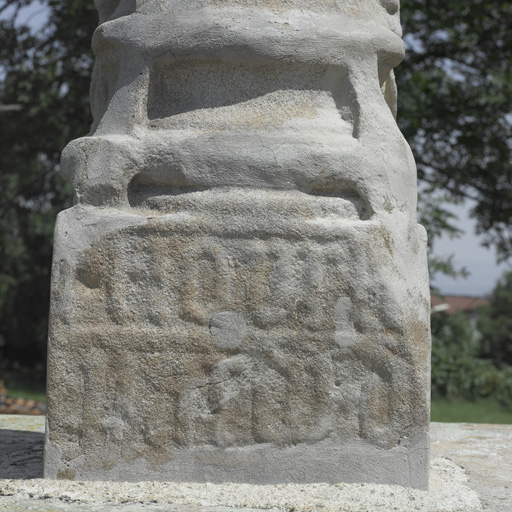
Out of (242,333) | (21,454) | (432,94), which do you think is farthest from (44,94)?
(242,333)

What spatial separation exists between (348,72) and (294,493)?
137 cm

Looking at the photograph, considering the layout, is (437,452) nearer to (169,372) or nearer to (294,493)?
(294,493)

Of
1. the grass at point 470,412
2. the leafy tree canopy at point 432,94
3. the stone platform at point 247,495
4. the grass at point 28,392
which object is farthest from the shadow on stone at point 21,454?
the grass at point 28,392

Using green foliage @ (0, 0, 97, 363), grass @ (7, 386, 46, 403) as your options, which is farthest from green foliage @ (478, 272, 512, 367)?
green foliage @ (0, 0, 97, 363)

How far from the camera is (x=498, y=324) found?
18.1 metres

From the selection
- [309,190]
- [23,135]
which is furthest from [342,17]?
[23,135]

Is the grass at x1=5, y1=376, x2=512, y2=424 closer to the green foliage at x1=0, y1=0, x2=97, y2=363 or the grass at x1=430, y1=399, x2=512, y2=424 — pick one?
the grass at x1=430, y1=399, x2=512, y2=424

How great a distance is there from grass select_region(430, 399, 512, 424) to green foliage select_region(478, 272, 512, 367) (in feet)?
18.3

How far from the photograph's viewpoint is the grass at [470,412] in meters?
9.67

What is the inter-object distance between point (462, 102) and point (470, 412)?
15.4 ft

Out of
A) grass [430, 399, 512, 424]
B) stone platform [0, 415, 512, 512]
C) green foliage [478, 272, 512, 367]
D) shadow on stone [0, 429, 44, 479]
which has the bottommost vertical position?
green foliage [478, 272, 512, 367]

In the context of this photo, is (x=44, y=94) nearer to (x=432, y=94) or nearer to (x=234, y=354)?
(x=432, y=94)

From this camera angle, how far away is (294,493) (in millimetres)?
2490

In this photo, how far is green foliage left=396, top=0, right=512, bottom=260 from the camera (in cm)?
739
